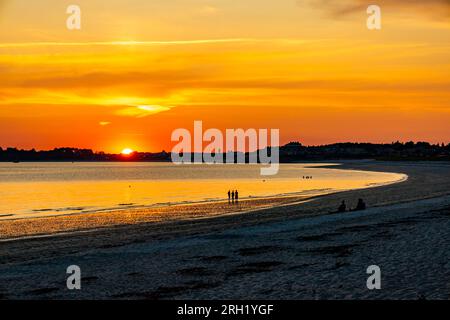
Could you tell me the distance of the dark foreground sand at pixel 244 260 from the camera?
58.9 feet

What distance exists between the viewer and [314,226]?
116ft

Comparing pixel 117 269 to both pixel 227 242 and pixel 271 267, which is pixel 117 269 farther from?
pixel 227 242

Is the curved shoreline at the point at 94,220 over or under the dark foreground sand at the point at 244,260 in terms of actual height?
under

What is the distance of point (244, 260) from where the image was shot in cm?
2366

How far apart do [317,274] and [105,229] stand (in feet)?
72.4

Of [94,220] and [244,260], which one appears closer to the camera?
[244,260]

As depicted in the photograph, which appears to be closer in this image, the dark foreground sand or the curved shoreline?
the dark foreground sand

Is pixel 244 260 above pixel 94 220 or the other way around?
above

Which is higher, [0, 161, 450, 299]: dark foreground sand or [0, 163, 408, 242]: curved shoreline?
[0, 161, 450, 299]: dark foreground sand

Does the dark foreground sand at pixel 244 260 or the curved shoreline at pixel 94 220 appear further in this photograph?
the curved shoreline at pixel 94 220

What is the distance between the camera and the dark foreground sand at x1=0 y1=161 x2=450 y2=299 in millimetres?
17953
